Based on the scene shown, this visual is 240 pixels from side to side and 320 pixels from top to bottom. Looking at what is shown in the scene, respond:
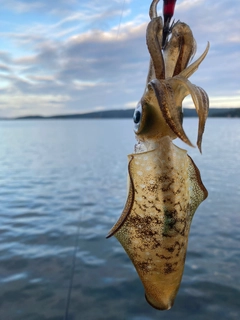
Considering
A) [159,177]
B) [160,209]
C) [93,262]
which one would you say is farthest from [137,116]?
[93,262]

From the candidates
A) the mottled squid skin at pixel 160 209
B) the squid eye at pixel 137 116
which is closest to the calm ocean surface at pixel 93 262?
the mottled squid skin at pixel 160 209

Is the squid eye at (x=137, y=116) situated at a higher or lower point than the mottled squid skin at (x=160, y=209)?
higher

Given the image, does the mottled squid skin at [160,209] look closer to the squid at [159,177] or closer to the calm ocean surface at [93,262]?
the squid at [159,177]

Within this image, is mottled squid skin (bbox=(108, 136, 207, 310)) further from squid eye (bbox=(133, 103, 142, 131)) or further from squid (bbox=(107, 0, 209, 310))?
squid eye (bbox=(133, 103, 142, 131))

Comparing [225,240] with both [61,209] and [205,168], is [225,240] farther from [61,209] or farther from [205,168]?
[205,168]

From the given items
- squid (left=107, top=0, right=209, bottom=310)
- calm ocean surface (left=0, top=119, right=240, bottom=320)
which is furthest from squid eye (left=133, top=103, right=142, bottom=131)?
calm ocean surface (left=0, top=119, right=240, bottom=320)

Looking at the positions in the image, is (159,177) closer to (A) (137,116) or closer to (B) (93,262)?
(A) (137,116)

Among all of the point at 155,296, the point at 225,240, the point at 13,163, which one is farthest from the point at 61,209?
the point at 13,163

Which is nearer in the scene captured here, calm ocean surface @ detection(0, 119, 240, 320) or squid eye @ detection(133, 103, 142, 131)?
squid eye @ detection(133, 103, 142, 131)
